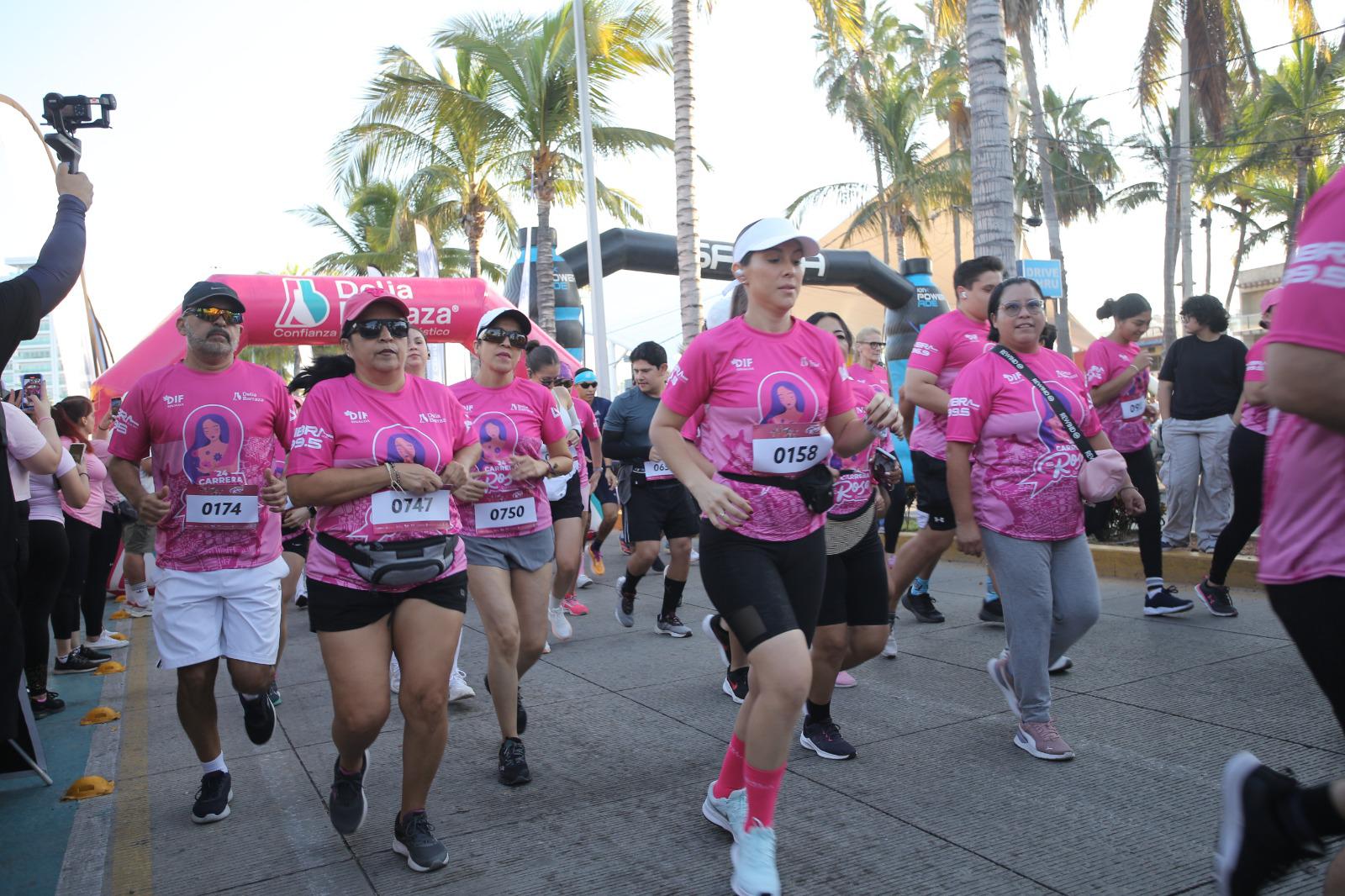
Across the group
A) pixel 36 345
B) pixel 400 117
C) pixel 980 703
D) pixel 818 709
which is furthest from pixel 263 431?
pixel 400 117

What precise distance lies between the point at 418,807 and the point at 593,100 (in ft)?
58.5

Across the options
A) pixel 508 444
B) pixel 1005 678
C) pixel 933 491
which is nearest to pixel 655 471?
pixel 933 491

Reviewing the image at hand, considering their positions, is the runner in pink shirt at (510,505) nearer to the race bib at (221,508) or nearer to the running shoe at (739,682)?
the race bib at (221,508)

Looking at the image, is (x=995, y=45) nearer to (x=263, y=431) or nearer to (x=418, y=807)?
(x=263, y=431)

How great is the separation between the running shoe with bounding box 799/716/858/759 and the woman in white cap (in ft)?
3.15

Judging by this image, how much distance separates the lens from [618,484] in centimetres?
823

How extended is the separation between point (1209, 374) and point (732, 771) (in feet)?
18.2

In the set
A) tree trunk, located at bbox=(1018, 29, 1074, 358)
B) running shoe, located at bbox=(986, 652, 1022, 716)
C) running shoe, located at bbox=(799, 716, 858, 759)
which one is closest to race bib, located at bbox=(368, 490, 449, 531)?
running shoe, located at bbox=(799, 716, 858, 759)

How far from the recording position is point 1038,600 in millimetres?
4426

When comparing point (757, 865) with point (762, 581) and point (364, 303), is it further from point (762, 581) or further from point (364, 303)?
point (364, 303)

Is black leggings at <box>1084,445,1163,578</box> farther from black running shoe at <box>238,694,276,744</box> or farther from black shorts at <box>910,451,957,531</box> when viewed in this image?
black running shoe at <box>238,694,276,744</box>

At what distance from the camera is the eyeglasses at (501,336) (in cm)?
506

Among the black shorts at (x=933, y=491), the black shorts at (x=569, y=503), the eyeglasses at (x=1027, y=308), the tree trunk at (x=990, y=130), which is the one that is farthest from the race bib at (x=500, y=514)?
the tree trunk at (x=990, y=130)

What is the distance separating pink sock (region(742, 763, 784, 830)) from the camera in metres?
3.29
